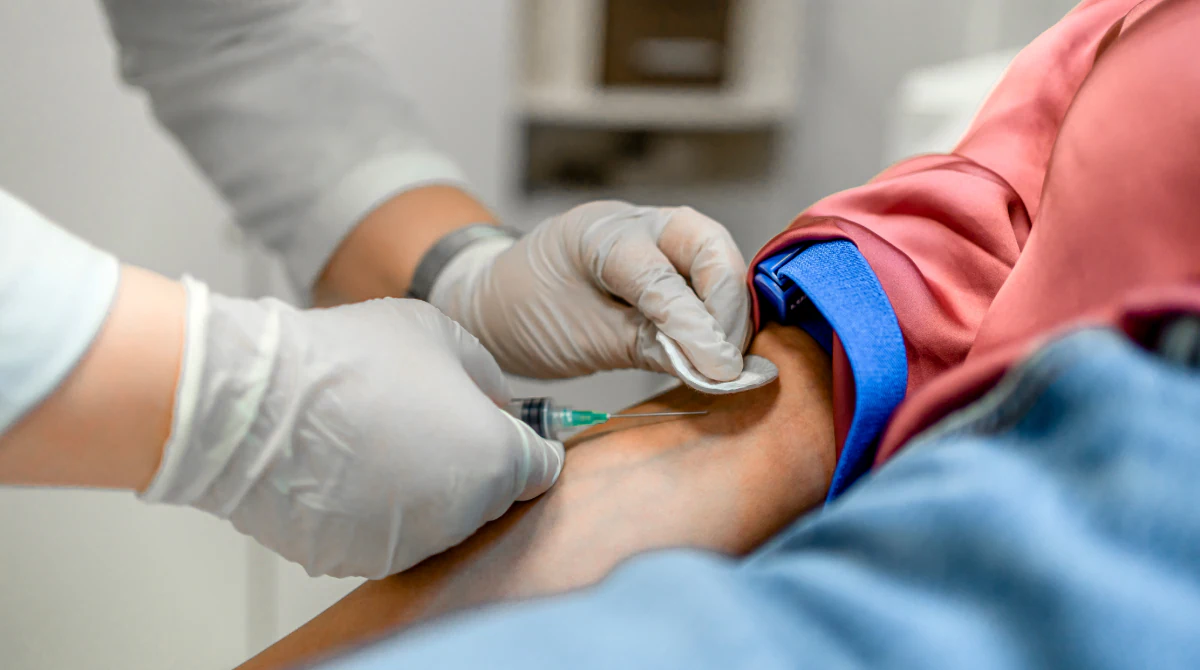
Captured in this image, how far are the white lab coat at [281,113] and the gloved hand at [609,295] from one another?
12.1 inches

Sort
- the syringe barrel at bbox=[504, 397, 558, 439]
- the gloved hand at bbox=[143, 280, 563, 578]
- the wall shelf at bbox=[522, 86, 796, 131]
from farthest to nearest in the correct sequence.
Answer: the wall shelf at bbox=[522, 86, 796, 131] < the syringe barrel at bbox=[504, 397, 558, 439] < the gloved hand at bbox=[143, 280, 563, 578]

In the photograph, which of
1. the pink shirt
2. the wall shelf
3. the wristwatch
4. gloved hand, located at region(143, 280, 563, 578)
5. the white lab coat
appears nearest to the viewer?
the pink shirt

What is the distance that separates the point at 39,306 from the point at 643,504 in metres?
0.36

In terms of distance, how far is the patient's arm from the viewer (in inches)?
19.5

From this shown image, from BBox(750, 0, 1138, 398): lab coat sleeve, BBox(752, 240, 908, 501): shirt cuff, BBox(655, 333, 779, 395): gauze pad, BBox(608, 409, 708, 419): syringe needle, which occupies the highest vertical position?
BBox(750, 0, 1138, 398): lab coat sleeve

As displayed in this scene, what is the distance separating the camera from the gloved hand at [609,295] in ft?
1.93

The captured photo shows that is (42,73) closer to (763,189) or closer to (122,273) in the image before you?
(122,273)

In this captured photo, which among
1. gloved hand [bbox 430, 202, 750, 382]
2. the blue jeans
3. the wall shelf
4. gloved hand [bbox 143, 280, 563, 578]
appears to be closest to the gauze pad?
gloved hand [bbox 430, 202, 750, 382]

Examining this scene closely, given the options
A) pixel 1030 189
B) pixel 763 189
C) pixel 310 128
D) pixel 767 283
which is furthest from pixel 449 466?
pixel 763 189

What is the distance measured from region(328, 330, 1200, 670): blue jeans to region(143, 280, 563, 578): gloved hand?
20 centimetres

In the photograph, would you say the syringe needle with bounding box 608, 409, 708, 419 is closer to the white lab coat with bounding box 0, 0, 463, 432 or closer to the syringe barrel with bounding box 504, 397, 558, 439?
the syringe barrel with bounding box 504, 397, 558, 439

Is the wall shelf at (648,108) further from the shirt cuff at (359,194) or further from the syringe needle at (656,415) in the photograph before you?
the syringe needle at (656,415)

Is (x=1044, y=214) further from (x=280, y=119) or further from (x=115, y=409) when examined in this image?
(x=280, y=119)

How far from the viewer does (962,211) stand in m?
0.56
